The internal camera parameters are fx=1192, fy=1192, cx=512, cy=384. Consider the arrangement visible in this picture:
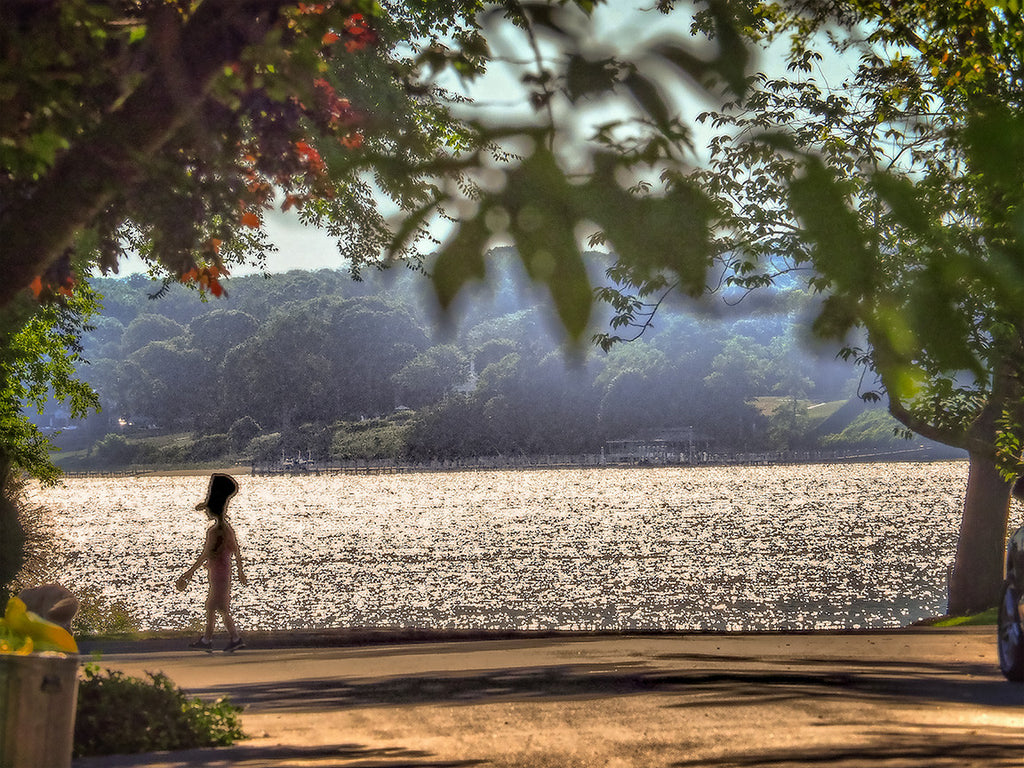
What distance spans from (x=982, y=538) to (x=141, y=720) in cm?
1779

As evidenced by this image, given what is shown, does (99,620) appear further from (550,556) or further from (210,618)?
(550,556)

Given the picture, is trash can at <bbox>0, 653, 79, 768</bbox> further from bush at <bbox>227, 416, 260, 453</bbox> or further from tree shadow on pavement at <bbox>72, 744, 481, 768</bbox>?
bush at <bbox>227, 416, 260, 453</bbox>

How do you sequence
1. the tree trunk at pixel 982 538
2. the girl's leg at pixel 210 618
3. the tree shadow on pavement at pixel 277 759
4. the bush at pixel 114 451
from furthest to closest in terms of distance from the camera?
1. the bush at pixel 114 451
2. the tree trunk at pixel 982 538
3. the girl's leg at pixel 210 618
4. the tree shadow on pavement at pixel 277 759

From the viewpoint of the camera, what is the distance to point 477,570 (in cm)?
5253

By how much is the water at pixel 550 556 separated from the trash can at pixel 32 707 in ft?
53.6

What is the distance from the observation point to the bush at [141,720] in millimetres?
6895

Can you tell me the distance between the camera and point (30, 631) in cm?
546

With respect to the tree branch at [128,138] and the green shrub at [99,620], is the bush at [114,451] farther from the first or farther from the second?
the tree branch at [128,138]

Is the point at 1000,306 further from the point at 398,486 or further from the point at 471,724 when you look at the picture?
the point at 398,486

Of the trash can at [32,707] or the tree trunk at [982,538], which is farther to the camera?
the tree trunk at [982,538]

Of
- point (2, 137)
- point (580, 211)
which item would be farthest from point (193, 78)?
point (580, 211)

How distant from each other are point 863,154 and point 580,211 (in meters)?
0.44

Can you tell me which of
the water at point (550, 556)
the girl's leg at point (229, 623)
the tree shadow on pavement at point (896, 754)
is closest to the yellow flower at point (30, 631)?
the tree shadow on pavement at point (896, 754)

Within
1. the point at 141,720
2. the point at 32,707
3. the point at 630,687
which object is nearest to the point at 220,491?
the point at 630,687
